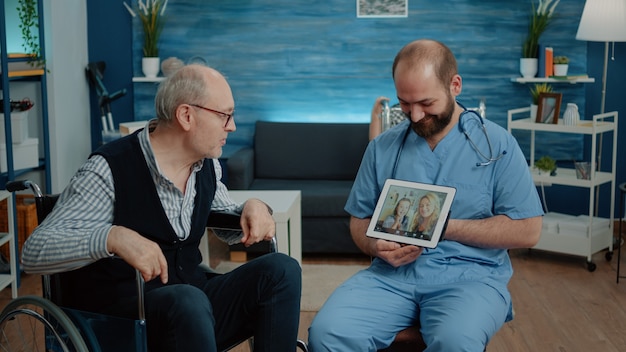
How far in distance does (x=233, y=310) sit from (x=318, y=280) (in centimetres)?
211

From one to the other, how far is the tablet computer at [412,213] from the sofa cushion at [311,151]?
9.07 ft

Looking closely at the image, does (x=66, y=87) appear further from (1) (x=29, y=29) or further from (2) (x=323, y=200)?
(2) (x=323, y=200)

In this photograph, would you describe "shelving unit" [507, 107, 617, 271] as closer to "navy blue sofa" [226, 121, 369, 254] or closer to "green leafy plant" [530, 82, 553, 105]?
"green leafy plant" [530, 82, 553, 105]

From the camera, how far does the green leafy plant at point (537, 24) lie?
523 cm

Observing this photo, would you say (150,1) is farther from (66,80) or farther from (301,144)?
(301,144)

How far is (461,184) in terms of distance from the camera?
8.34 ft

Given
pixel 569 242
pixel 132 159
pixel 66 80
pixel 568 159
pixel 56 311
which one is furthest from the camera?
pixel 568 159

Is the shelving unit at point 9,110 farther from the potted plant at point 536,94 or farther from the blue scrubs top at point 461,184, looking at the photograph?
the potted plant at point 536,94

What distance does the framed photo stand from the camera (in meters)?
4.80

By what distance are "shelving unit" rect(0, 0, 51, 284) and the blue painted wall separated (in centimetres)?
98

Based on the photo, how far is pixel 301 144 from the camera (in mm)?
5293

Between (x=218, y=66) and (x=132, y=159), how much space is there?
332 cm

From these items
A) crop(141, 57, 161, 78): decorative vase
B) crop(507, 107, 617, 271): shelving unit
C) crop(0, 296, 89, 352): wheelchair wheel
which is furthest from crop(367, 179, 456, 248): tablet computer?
crop(141, 57, 161, 78): decorative vase

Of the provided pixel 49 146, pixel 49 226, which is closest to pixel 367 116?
pixel 49 146
